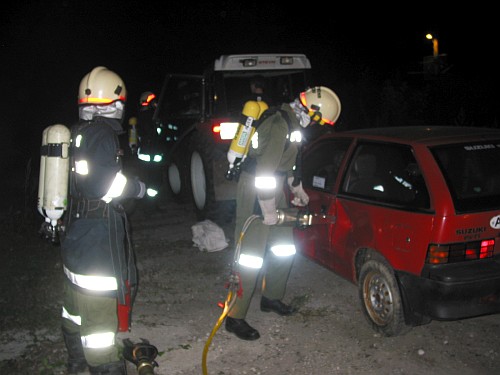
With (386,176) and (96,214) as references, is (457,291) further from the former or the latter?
(96,214)

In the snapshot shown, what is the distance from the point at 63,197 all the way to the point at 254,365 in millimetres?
1758

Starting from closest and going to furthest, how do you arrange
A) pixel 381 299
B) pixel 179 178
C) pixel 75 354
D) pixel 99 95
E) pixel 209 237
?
pixel 99 95
pixel 75 354
pixel 381 299
pixel 209 237
pixel 179 178

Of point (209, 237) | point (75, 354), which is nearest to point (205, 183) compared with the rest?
point (209, 237)

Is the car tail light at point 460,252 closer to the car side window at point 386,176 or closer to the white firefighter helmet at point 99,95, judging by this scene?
the car side window at point 386,176

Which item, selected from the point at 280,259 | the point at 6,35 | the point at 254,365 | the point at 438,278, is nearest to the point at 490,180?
the point at 438,278

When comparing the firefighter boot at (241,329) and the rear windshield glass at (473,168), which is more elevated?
the rear windshield glass at (473,168)

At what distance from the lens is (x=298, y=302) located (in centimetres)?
493

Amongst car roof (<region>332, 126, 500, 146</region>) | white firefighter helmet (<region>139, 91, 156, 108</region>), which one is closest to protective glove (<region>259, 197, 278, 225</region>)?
car roof (<region>332, 126, 500, 146</region>)

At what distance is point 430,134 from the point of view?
13.8 ft

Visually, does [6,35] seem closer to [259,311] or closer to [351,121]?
[351,121]

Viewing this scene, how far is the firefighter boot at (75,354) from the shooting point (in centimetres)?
366

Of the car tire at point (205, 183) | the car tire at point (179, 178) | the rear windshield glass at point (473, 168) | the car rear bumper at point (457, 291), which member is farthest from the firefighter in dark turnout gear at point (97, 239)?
the car tire at point (179, 178)

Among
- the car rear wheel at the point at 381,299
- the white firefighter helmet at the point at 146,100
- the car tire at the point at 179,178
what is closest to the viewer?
the car rear wheel at the point at 381,299

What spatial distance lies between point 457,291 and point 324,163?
82.1 inches
